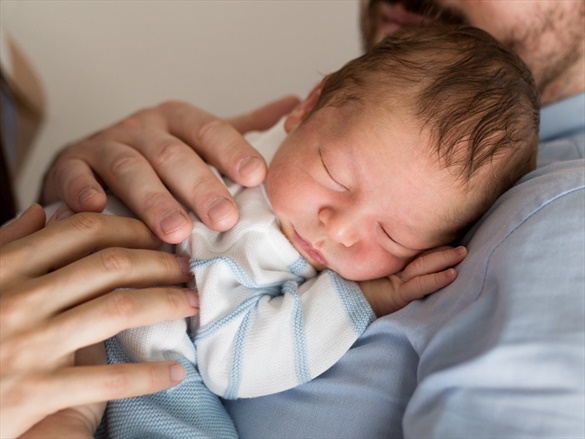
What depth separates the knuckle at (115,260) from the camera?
2.90 feet

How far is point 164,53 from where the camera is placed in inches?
106

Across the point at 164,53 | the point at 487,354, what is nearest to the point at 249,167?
the point at 487,354

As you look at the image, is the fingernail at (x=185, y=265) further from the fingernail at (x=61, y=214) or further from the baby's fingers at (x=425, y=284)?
the baby's fingers at (x=425, y=284)

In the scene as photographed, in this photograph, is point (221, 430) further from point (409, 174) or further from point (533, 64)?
point (533, 64)

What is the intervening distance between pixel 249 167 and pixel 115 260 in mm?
330

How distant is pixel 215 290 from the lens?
959 mm

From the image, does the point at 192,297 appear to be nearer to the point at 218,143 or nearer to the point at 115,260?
the point at 115,260

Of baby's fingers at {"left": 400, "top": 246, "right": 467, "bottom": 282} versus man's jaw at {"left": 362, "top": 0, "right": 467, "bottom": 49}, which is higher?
man's jaw at {"left": 362, "top": 0, "right": 467, "bottom": 49}

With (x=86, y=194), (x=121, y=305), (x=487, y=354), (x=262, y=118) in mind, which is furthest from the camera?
(x=262, y=118)

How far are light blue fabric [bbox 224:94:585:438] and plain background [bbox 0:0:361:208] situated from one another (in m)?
1.80

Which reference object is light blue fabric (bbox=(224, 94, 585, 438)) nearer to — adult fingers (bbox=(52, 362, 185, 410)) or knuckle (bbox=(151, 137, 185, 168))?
adult fingers (bbox=(52, 362, 185, 410))

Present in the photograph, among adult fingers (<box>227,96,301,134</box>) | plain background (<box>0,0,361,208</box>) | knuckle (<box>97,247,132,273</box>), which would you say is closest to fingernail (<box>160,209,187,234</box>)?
knuckle (<box>97,247,132,273</box>)

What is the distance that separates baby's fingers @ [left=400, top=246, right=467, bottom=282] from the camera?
97cm

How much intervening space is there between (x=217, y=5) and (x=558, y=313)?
211 cm
